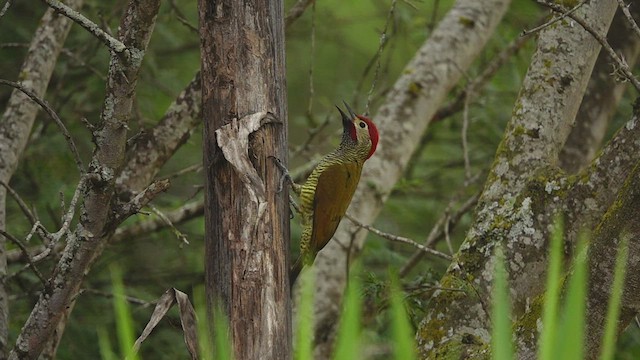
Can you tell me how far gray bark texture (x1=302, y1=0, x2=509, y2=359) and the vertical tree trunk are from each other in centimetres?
223

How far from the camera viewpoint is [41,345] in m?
3.44

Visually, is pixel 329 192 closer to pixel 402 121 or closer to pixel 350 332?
pixel 402 121

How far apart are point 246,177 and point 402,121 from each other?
3.00m

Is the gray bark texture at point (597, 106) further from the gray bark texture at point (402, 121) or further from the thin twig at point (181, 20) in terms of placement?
the thin twig at point (181, 20)

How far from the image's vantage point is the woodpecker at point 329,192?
14.3 ft

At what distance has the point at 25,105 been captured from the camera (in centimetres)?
467

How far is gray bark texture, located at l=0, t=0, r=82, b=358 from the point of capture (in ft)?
14.3

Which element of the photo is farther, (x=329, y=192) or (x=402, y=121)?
(x=402, y=121)

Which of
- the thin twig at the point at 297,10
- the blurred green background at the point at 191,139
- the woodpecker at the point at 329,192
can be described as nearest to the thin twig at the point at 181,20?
the blurred green background at the point at 191,139

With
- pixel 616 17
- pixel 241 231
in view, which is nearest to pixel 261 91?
pixel 241 231

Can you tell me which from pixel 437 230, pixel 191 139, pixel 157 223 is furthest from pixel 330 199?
pixel 191 139

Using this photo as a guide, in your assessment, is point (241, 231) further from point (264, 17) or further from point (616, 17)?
point (616, 17)

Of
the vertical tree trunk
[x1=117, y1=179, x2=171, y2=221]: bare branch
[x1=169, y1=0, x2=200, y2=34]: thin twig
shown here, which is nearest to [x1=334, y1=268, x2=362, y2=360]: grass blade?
the vertical tree trunk

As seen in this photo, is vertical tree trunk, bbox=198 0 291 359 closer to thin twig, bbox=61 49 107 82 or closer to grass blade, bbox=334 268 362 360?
grass blade, bbox=334 268 362 360
